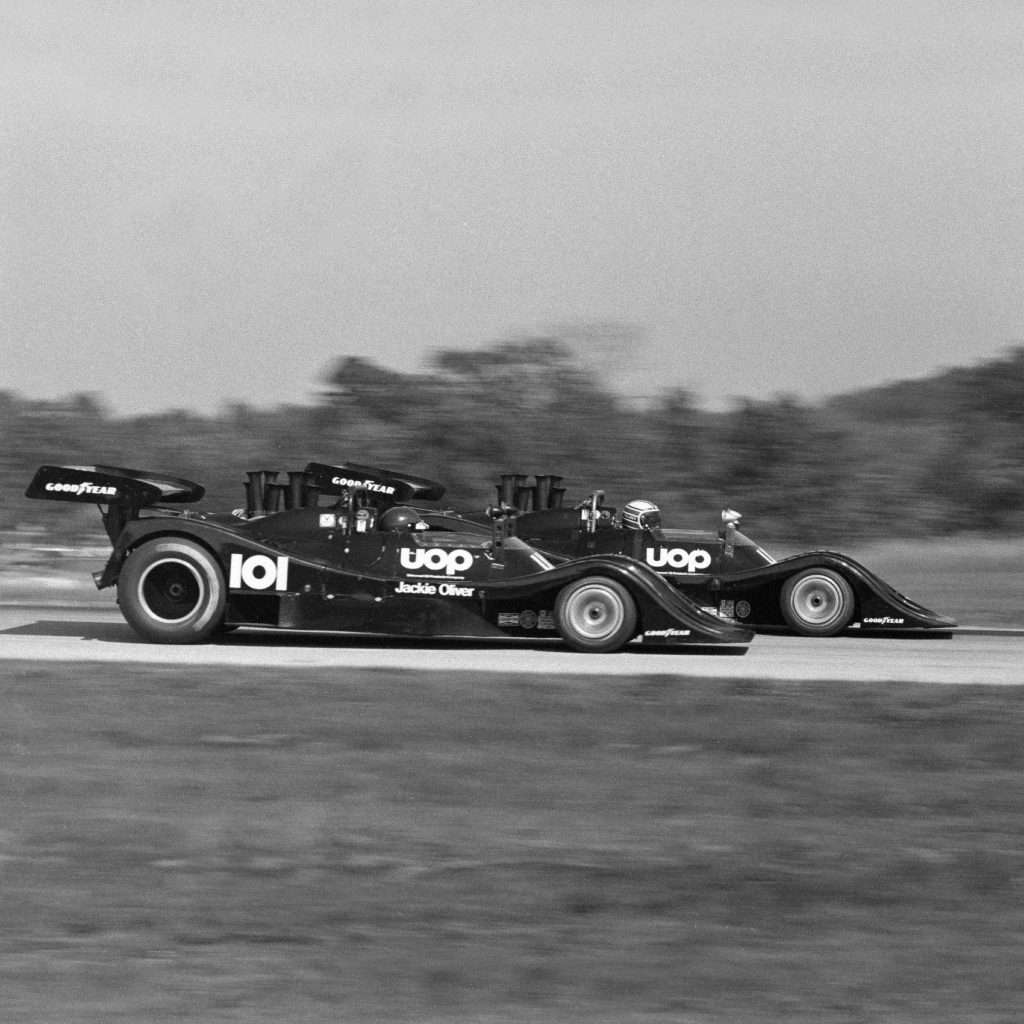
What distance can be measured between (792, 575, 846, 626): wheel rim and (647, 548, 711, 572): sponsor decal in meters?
0.94

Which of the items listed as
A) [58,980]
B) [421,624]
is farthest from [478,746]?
[421,624]

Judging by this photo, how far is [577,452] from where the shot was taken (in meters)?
35.3

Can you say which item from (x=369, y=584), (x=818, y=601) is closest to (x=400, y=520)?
(x=369, y=584)

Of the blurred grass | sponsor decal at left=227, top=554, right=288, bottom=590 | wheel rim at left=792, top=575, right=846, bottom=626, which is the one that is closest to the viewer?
the blurred grass

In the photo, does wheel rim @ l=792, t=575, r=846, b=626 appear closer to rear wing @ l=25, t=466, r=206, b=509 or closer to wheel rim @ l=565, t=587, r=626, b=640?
wheel rim @ l=565, t=587, r=626, b=640

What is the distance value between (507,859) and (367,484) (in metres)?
9.29

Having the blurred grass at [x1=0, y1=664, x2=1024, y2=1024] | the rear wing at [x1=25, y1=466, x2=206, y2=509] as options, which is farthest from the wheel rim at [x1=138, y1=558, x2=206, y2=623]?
the blurred grass at [x1=0, y1=664, x2=1024, y2=1024]

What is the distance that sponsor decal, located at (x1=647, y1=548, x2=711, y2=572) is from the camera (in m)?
15.2

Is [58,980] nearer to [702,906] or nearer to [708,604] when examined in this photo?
[702,906]

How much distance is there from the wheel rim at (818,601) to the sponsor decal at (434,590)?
3790 mm

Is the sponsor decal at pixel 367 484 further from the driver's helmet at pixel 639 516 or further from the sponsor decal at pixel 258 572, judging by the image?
the driver's helmet at pixel 639 516

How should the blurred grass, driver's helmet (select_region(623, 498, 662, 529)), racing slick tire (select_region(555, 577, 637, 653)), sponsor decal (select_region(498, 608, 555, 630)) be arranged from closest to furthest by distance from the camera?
the blurred grass < racing slick tire (select_region(555, 577, 637, 653)) < sponsor decal (select_region(498, 608, 555, 630)) < driver's helmet (select_region(623, 498, 662, 529))

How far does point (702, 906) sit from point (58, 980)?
211 centimetres

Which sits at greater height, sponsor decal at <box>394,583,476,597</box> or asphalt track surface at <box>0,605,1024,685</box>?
sponsor decal at <box>394,583,476,597</box>
